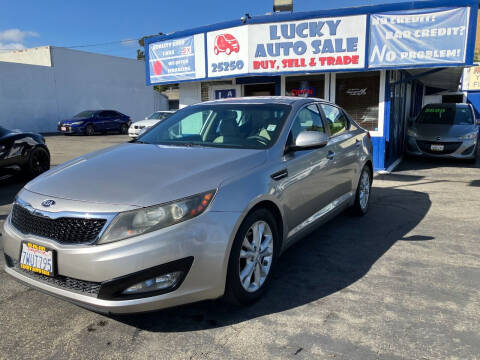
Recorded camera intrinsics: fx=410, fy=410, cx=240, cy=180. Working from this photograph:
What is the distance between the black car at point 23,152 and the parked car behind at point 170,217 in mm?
4808

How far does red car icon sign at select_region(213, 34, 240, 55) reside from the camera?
1017 cm

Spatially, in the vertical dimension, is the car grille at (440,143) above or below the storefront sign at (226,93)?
below

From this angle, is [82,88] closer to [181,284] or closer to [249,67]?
[249,67]

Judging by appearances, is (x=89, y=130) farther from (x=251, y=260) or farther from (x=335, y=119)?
(x=251, y=260)

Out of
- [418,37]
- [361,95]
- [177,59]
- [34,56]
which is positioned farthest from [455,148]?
[34,56]

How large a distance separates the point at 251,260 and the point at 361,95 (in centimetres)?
780

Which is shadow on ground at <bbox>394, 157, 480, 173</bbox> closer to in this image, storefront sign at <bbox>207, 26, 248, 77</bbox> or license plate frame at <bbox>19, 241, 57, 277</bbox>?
storefront sign at <bbox>207, 26, 248, 77</bbox>

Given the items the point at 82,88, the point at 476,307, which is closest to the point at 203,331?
the point at 476,307

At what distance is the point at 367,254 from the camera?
4340 mm

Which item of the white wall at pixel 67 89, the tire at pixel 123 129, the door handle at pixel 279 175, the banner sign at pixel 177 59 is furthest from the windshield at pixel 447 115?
the white wall at pixel 67 89

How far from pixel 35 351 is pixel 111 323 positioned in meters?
0.51

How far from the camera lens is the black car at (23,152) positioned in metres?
7.54

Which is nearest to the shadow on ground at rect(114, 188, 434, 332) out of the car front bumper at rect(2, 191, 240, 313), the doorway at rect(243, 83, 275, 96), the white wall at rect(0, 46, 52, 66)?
the car front bumper at rect(2, 191, 240, 313)

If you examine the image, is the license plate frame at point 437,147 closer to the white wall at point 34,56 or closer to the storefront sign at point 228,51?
the storefront sign at point 228,51
